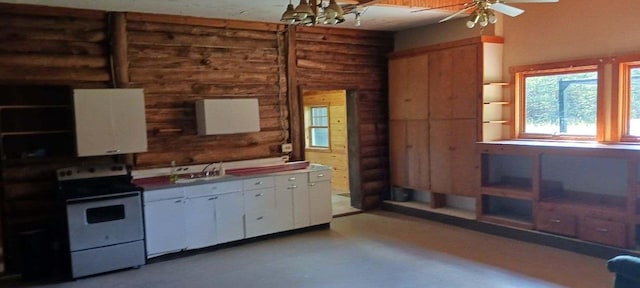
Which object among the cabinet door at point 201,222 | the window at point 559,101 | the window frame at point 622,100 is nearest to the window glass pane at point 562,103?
the window at point 559,101

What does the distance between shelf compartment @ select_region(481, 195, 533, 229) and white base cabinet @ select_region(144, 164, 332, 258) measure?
199 centimetres

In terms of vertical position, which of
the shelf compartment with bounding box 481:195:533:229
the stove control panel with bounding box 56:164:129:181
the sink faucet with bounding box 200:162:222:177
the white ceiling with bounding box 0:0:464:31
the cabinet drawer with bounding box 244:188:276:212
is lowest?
the shelf compartment with bounding box 481:195:533:229

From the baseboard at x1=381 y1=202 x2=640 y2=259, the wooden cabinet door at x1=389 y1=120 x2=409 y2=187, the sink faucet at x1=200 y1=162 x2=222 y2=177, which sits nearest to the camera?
the baseboard at x1=381 y1=202 x2=640 y2=259

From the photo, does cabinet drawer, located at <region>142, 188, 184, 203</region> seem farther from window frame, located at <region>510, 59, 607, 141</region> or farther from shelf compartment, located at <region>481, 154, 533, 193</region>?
window frame, located at <region>510, 59, 607, 141</region>

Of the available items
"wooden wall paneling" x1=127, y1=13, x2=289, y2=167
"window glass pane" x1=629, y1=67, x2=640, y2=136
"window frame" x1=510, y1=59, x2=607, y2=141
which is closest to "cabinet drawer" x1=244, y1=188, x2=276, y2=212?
"wooden wall paneling" x1=127, y1=13, x2=289, y2=167

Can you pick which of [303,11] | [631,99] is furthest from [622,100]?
[303,11]

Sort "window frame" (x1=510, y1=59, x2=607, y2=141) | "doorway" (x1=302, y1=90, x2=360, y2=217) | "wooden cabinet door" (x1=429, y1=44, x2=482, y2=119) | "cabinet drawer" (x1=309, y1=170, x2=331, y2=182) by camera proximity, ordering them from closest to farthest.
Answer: "window frame" (x1=510, y1=59, x2=607, y2=141)
"wooden cabinet door" (x1=429, y1=44, x2=482, y2=119)
"cabinet drawer" (x1=309, y1=170, x2=331, y2=182)
"doorway" (x1=302, y1=90, x2=360, y2=217)

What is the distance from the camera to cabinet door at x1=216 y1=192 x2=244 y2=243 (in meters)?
5.55

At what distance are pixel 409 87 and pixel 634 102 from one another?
280 cm

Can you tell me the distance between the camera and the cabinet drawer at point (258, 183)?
5711 millimetres

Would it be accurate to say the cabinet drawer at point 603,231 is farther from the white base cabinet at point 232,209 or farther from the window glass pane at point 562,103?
the white base cabinet at point 232,209

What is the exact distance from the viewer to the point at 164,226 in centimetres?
521

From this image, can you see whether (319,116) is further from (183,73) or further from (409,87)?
(183,73)

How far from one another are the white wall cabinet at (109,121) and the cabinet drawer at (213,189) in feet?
2.23
